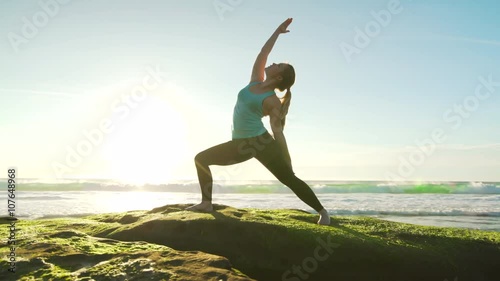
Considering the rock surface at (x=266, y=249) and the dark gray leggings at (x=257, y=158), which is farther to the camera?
the dark gray leggings at (x=257, y=158)

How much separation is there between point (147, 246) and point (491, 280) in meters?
4.05

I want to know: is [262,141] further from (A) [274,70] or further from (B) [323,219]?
(B) [323,219]

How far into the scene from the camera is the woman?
5836 millimetres

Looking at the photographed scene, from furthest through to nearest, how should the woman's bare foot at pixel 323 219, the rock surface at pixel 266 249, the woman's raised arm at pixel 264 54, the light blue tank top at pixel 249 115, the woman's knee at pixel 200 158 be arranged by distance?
the woman's raised arm at pixel 264 54, the woman's knee at pixel 200 158, the light blue tank top at pixel 249 115, the woman's bare foot at pixel 323 219, the rock surface at pixel 266 249

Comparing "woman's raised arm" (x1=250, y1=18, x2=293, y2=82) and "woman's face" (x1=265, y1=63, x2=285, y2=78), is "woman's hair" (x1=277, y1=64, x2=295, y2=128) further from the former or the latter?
"woman's raised arm" (x1=250, y1=18, x2=293, y2=82)

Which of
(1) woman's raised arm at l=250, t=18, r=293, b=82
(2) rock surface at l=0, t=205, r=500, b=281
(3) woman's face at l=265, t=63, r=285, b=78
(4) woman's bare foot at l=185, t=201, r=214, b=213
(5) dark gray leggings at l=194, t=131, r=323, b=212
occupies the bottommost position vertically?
(2) rock surface at l=0, t=205, r=500, b=281

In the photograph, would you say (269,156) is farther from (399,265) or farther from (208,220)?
(399,265)

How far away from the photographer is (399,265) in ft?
15.4

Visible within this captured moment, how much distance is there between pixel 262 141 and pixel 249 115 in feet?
1.38

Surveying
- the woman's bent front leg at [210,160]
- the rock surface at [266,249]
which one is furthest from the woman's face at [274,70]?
the rock surface at [266,249]

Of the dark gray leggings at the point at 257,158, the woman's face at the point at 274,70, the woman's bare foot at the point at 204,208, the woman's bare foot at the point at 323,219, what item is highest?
the woman's face at the point at 274,70

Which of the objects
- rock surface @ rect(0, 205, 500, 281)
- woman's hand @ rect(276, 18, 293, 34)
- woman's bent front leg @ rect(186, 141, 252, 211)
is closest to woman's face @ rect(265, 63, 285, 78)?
woman's hand @ rect(276, 18, 293, 34)

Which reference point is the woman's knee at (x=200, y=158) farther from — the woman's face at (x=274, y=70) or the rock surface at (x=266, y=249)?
the woman's face at (x=274, y=70)

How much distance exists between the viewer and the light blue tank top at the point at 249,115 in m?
5.92
